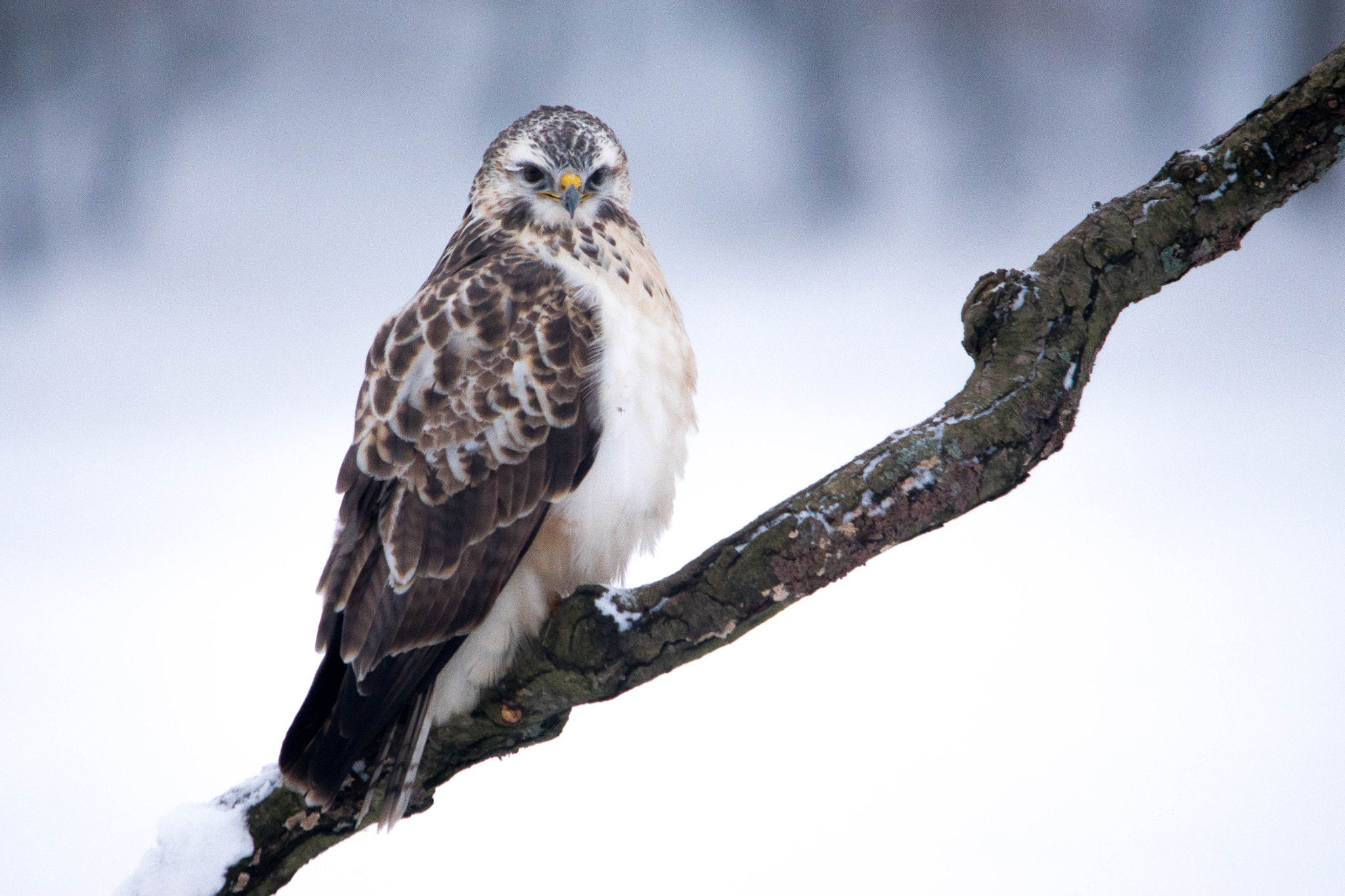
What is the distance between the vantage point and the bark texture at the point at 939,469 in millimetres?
1604

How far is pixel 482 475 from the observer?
1.68 meters

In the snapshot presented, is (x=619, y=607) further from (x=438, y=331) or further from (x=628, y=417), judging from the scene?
(x=438, y=331)

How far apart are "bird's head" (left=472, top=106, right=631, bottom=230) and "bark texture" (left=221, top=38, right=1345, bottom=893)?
664mm

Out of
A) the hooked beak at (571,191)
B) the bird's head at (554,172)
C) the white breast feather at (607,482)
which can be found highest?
the bird's head at (554,172)

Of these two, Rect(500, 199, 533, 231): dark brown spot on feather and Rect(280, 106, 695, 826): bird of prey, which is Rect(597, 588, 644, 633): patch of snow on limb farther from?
Rect(500, 199, 533, 231): dark brown spot on feather

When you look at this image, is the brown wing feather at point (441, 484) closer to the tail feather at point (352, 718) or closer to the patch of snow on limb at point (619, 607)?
the tail feather at point (352, 718)

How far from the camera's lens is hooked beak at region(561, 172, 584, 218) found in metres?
1.86

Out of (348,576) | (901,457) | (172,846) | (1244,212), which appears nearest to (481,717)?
(348,576)

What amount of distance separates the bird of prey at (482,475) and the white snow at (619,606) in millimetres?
145

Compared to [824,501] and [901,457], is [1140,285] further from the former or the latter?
[824,501]

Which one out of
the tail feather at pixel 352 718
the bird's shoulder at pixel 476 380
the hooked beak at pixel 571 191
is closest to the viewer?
the tail feather at pixel 352 718

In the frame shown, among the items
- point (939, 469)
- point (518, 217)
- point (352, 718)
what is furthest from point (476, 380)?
point (939, 469)

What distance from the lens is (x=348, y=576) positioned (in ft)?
5.63

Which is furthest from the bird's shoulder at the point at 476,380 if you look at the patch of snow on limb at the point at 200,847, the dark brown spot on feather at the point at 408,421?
the patch of snow on limb at the point at 200,847
